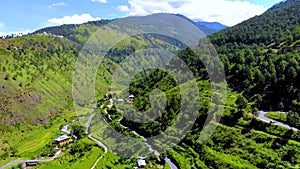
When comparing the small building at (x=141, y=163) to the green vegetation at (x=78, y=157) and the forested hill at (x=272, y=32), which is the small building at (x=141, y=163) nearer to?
the green vegetation at (x=78, y=157)

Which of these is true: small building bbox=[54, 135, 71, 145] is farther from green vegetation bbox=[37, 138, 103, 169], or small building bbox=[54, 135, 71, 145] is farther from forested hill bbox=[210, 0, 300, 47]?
forested hill bbox=[210, 0, 300, 47]

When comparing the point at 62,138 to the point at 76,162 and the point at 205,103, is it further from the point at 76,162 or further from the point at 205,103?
the point at 205,103

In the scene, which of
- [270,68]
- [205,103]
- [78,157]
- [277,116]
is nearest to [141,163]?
[78,157]

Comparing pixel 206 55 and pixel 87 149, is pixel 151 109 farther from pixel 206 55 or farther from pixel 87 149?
pixel 206 55

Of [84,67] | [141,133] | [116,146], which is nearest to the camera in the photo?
[116,146]

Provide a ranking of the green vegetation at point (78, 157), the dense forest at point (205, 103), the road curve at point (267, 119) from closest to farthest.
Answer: the dense forest at point (205, 103) → the road curve at point (267, 119) → the green vegetation at point (78, 157)

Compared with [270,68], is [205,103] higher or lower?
lower

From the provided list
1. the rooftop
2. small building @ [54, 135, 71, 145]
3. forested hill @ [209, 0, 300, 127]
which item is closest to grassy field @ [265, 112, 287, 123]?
forested hill @ [209, 0, 300, 127]

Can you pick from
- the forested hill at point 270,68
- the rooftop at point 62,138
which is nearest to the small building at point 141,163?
the forested hill at point 270,68

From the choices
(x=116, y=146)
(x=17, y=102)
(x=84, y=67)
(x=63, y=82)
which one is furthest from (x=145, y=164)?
(x=84, y=67)

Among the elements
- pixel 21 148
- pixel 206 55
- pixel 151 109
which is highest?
pixel 206 55

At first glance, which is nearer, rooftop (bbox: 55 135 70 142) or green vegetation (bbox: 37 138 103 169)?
green vegetation (bbox: 37 138 103 169)
